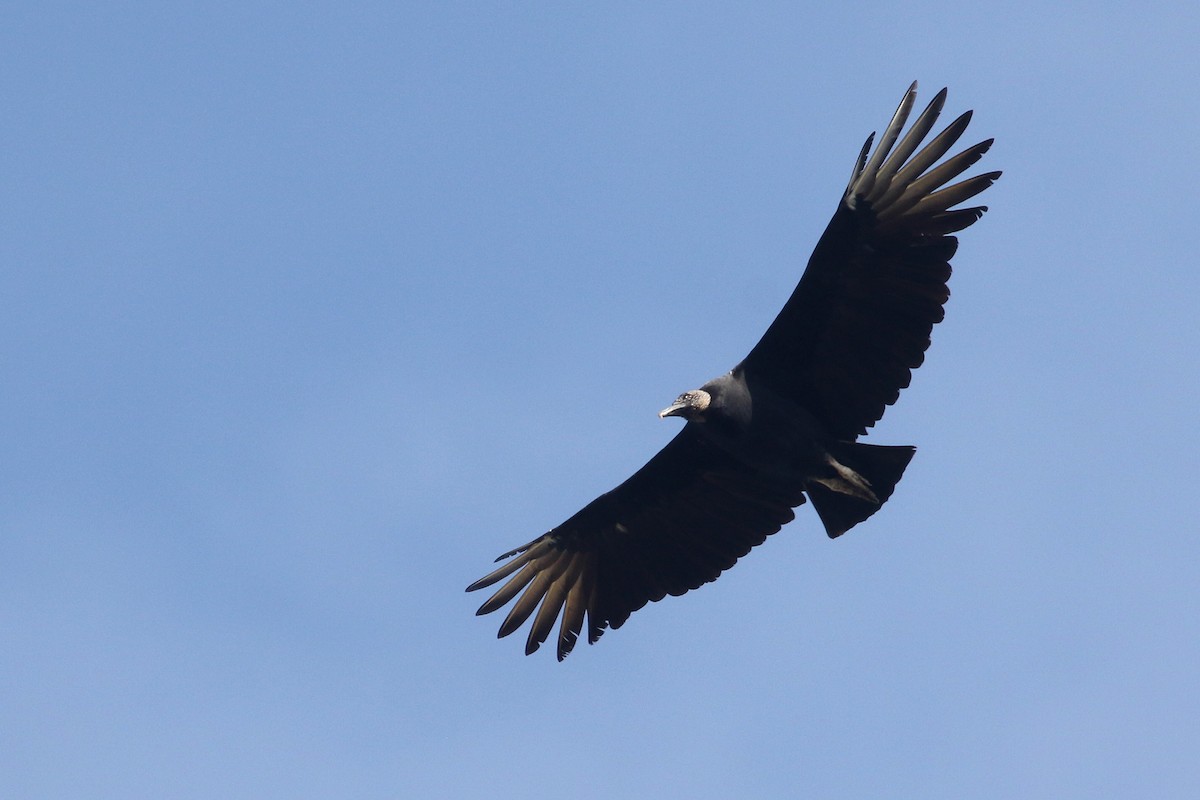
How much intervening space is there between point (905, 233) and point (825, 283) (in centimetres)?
63

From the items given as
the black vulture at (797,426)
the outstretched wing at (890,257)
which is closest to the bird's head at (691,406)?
the black vulture at (797,426)

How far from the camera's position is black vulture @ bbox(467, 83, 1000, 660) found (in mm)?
11008

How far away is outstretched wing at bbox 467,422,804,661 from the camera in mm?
12164

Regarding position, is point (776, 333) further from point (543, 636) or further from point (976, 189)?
point (543, 636)

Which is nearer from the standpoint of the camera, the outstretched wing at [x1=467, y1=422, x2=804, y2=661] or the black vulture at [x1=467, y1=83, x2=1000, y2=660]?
the black vulture at [x1=467, y1=83, x2=1000, y2=660]

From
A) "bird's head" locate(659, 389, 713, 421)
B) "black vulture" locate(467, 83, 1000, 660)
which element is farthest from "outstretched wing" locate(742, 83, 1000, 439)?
"bird's head" locate(659, 389, 713, 421)

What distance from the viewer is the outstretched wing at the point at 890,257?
10945mm

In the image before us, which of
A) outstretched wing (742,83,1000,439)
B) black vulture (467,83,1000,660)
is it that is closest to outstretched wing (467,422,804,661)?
black vulture (467,83,1000,660)

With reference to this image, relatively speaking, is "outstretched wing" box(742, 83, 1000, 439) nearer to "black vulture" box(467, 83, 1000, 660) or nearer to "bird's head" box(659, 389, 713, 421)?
"black vulture" box(467, 83, 1000, 660)

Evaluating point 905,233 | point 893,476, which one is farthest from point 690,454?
point 905,233

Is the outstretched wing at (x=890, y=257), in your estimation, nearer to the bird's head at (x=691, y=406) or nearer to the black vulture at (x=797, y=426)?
the black vulture at (x=797, y=426)

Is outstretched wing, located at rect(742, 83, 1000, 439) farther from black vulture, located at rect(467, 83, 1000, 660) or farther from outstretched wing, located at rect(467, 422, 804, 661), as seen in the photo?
outstretched wing, located at rect(467, 422, 804, 661)

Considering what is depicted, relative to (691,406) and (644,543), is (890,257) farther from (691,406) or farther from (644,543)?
(644,543)

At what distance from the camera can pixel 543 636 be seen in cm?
1273
